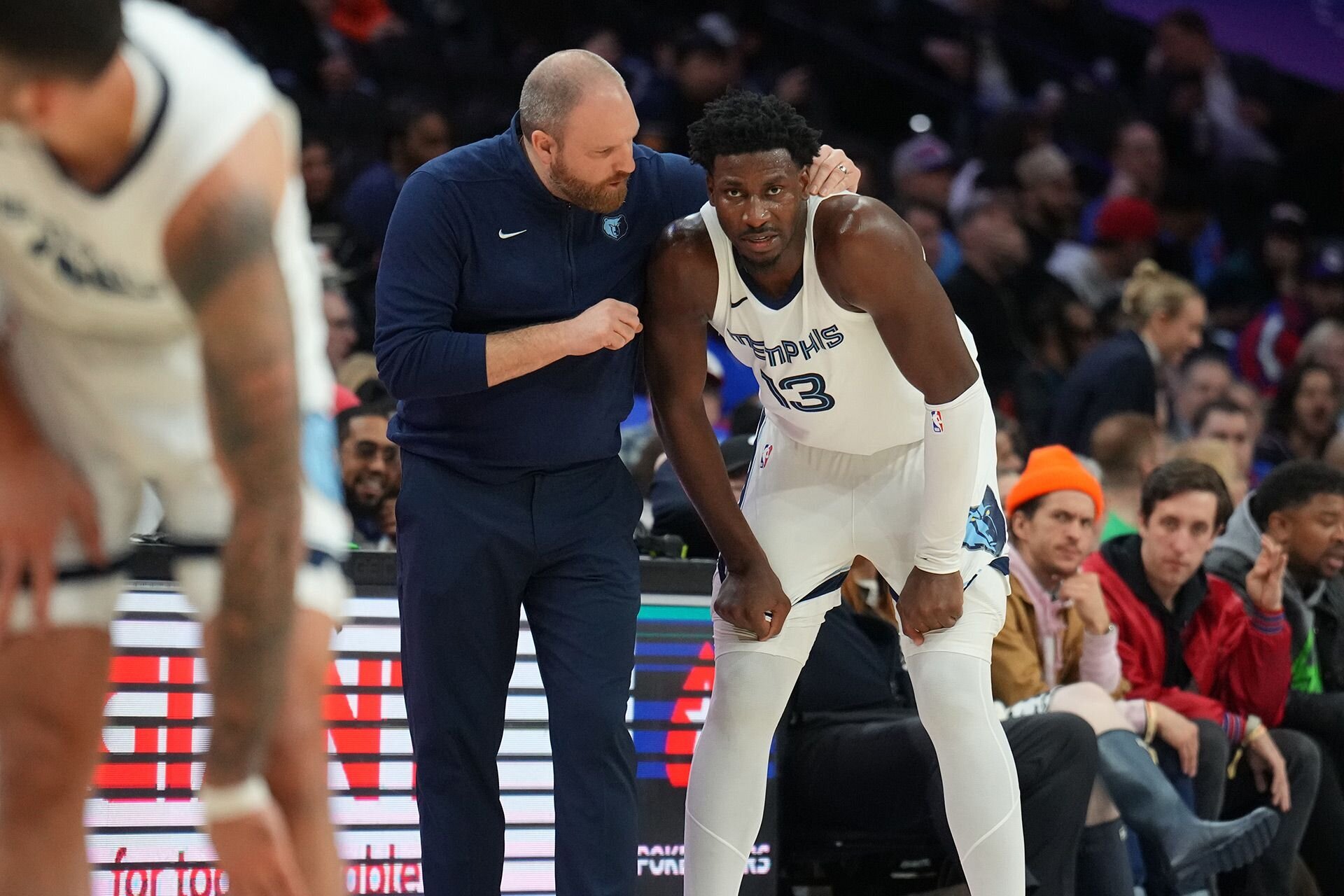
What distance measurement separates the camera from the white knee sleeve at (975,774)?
373cm

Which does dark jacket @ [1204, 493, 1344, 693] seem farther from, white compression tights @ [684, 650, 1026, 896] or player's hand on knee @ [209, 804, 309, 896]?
player's hand on knee @ [209, 804, 309, 896]

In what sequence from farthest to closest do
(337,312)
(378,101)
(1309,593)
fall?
(378,101) → (337,312) → (1309,593)

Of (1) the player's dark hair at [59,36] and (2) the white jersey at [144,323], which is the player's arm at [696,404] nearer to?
(2) the white jersey at [144,323]

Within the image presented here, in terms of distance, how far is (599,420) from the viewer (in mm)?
3770

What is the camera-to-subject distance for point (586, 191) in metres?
3.67

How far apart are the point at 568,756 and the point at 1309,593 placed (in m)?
3.25

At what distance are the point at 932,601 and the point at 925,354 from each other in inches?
21.1

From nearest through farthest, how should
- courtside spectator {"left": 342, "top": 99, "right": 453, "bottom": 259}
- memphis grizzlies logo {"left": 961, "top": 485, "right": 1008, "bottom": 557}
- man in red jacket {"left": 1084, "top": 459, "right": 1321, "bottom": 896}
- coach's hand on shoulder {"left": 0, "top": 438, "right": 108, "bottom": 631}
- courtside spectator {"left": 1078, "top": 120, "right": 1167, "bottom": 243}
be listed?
coach's hand on shoulder {"left": 0, "top": 438, "right": 108, "bottom": 631}, memphis grizzlies logo {"left": 961, "top": 485, "right": 1008, "bottom": 557}, man in red jacket {"left": 1084, "top": 459, "right": 1321, "bottom": 896}, courtside spectator {"left": 342, "top": 99, "right": 453, "bottom": 259}, courtside spectator {"left": 1078, "top": 120, "right": 1167, "bottom": 243}

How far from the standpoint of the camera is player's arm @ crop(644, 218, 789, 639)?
3777mm

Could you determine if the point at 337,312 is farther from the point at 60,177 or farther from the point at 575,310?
the point at 60,177

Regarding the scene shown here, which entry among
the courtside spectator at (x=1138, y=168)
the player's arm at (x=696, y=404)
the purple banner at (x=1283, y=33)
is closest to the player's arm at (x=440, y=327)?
the player's arm at (x=696, y=404)

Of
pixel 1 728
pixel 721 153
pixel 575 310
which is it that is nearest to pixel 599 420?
pixel 575 310

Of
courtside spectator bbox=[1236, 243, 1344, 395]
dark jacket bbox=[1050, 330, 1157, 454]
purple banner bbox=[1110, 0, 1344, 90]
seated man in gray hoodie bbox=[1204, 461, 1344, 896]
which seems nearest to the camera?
seated man in gray hoodie bbox=[1204, 461, 1344, 896]

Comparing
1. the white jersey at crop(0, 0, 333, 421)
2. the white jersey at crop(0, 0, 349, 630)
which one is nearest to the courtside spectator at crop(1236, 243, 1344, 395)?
the white jersey at crop(0, 0, 349, 630)
